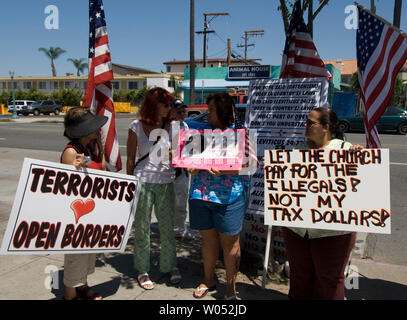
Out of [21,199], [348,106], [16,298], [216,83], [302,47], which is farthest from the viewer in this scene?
[216,83]

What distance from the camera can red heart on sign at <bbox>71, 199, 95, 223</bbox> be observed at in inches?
102

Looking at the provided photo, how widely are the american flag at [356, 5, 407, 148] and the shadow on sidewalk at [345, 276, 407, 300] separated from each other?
1412 mm

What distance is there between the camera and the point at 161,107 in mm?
3021

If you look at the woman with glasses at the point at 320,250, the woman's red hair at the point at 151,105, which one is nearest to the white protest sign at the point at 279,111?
the woman with glasses at the point at 320,250

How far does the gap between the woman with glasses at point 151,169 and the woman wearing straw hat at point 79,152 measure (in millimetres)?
356

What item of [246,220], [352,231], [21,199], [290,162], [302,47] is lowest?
[246,220]

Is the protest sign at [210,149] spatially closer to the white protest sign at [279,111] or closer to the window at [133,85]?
the white protest sign at [279,111]

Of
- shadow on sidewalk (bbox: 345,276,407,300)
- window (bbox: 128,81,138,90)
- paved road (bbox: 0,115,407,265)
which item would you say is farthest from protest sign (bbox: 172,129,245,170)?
window (bbox: 128,81,138,90)

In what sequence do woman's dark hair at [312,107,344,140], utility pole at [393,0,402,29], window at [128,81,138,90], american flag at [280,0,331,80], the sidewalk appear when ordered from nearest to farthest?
woman's dark hair at [312,107,344,140] → the sidewalk → american flag at [280,0,331,80] → utility pole at [393,0,402,29] → window at [128,81,138,90]

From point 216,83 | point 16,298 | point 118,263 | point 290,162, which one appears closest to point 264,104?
point 290,162

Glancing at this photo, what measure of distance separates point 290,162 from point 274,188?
243 millimetres

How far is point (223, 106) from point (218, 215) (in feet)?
3.03

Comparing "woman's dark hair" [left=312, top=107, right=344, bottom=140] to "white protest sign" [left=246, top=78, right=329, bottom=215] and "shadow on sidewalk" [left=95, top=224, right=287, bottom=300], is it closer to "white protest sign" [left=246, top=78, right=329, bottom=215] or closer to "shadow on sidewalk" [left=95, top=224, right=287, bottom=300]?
"white protest sign" [left=246, top=78, right=329, bottom=215]

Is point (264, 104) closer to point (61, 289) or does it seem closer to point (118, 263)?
point (118, 263)
